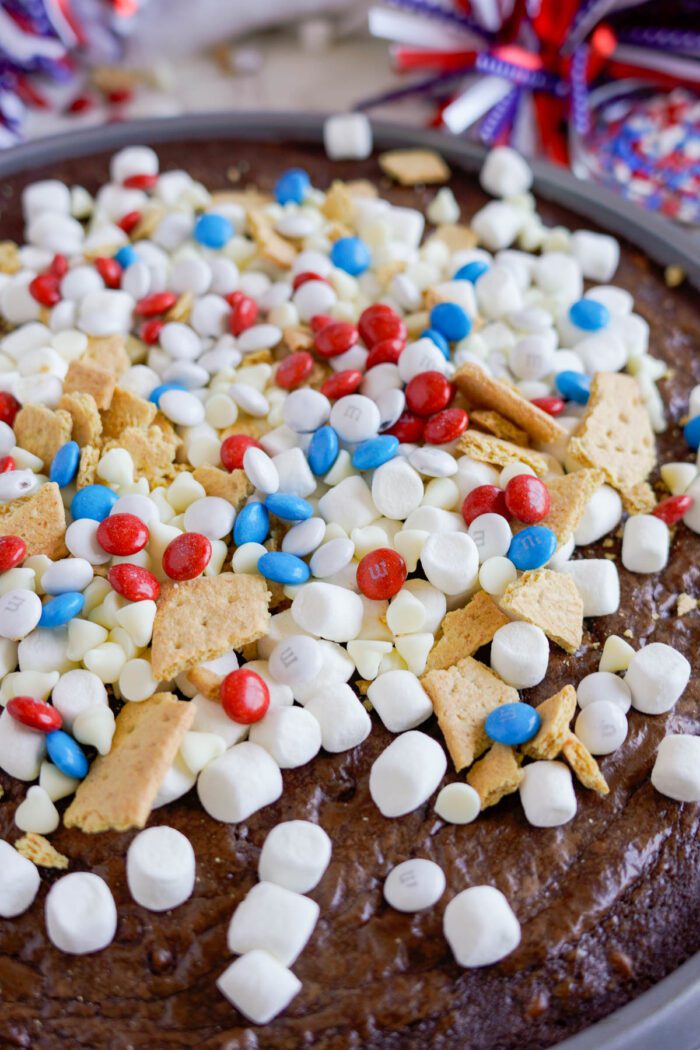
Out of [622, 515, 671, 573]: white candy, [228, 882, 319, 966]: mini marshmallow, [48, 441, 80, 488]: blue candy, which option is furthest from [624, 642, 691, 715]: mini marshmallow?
[48, 441, 80, 488]: blue candy

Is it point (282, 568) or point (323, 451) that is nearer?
point (282, 568)

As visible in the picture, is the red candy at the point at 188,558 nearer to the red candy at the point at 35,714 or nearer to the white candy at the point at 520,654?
the red candy at the point at 35,714

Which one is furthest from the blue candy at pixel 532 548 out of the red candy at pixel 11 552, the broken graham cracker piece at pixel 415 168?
the broken graham cracker piece at pixel 415 168

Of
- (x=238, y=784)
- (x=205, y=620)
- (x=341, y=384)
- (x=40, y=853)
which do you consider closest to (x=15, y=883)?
(x=40, y=853)

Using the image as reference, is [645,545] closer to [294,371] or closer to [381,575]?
[381,575]

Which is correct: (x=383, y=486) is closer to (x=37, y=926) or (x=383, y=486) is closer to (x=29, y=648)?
(x=29, y=648)
